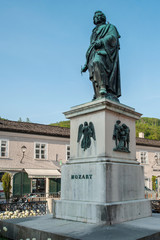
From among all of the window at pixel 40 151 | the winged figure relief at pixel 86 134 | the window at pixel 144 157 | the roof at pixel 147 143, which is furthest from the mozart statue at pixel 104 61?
the window at pixel 144 157

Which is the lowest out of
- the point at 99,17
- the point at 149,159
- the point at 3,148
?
the point at 149,159

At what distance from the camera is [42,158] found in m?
29.3

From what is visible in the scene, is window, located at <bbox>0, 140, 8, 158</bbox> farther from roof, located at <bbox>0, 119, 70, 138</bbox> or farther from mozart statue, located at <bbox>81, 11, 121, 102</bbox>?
mozart statue, located at <bbox>81, 11, 121, 102</bbox>

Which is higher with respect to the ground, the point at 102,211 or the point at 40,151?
the point at 40,151

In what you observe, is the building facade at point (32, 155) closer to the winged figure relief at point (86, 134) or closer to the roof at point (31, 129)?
the roof at point (31, 129)

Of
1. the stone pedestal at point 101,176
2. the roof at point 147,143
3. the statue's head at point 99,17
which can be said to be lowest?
the stone pedestal at point 101,176

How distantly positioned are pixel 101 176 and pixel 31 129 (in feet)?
75.6

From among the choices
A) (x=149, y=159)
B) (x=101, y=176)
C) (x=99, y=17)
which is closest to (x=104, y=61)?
(x=99, y=17)

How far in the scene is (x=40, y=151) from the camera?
1148 inches

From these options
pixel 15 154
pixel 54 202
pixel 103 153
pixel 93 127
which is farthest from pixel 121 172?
pixel 15 154

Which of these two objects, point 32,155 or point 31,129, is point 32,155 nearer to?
point 32,155

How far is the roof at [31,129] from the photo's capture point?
27.4 metres

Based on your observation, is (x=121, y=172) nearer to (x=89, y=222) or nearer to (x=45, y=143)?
(x=89, y=222)

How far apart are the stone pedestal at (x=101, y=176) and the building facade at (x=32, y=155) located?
19.7m
